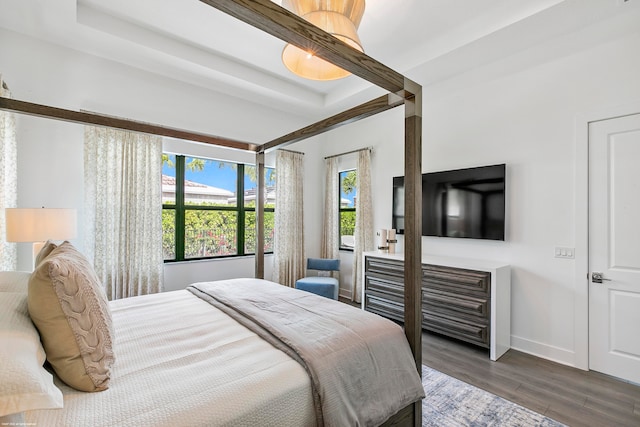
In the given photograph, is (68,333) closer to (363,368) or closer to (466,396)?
(363,368)

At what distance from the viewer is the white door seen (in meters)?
2.40

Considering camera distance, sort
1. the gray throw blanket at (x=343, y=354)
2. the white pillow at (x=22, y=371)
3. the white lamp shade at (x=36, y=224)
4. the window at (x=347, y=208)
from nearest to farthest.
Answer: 1. the white pillow at (x=22, y=371)
2. the gray throw blanket at (x=343, y=354)
3. the white lamp shade at (x=36, y=224)
4. the window at (x=347, y=208)

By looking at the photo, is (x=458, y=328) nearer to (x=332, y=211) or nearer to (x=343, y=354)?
(x=343, y=354)

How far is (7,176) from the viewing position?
2.43 metres

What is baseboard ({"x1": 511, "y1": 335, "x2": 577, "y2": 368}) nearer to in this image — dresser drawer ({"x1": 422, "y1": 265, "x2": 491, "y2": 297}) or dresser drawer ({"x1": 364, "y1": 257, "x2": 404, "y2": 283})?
dresser drawer ({"x1": 422, "y1": 265, "x2": 491, "y2": 297})

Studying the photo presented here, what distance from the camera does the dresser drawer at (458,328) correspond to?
284 cm

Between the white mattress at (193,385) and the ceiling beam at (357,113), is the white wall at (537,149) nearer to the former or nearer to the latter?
the ceiling beam at (357,113)

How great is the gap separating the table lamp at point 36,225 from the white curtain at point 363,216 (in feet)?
11.1

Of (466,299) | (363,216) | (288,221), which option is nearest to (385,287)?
(466,299)

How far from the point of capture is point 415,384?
159 cm

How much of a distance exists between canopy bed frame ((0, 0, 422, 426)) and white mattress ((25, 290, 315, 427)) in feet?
2.51

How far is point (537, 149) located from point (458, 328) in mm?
1984

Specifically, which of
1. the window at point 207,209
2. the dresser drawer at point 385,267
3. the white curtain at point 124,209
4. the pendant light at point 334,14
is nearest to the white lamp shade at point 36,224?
the white curtain at point 124,209

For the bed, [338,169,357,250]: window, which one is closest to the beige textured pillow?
the bed
